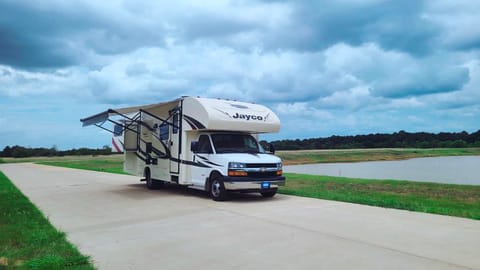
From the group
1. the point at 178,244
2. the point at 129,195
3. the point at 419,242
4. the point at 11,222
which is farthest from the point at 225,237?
the point at 129,195

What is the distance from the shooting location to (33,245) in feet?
22.5

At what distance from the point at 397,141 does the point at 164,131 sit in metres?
91.8

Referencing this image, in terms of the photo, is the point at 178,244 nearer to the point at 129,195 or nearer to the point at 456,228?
the point at 456,228

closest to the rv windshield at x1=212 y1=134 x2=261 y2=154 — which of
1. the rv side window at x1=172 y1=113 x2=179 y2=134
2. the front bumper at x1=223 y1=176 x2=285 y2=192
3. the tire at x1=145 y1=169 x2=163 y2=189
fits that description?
the front bumper at x1=223 y1=176 x2=285 y2=192

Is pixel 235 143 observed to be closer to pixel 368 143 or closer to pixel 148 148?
pixel 148 148

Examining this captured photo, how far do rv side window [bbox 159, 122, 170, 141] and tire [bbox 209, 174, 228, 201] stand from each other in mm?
2678

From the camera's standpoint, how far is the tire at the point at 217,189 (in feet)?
38.8

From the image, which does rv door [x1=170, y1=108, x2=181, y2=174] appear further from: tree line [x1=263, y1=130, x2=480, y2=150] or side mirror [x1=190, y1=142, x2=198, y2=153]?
tree line [x1=263, y1=130, x2=480, y2=150]

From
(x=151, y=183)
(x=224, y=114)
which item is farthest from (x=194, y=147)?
(x=151, y=183)

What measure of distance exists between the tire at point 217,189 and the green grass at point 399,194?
2.65m

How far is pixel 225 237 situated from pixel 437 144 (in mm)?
97697

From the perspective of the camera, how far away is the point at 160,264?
590 centimetres

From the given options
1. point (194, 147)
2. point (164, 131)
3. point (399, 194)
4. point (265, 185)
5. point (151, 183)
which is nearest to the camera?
point (265, 185)

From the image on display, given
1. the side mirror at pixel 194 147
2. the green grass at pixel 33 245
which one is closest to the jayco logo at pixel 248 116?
the side mirror at pixel 194 147
